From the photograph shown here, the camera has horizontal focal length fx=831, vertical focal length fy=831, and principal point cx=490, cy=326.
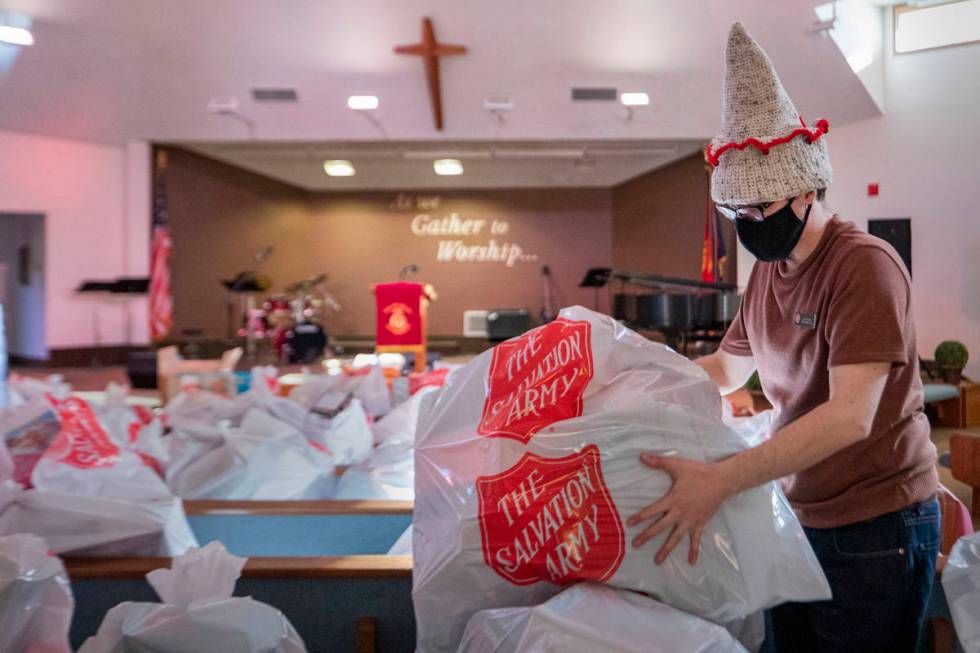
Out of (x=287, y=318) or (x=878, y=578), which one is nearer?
(x=878, y=578)

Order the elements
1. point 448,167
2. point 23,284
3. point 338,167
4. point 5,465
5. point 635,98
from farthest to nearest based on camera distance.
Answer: point 338,167 → point 448,167 → point 23,284 → point 635,98 → point 5,465

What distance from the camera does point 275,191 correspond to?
11547 mm

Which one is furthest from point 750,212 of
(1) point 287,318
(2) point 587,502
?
(1) point 287,318

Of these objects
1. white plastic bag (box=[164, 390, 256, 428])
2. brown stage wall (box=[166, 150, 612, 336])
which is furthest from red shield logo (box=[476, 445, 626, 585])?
brown stage wall (box=[166, 150, 612, 336])

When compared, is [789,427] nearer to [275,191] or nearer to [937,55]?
[937,55]

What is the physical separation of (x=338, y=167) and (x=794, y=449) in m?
10.8

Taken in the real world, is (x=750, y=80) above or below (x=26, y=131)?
below

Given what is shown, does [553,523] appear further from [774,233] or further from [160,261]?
[160,261]

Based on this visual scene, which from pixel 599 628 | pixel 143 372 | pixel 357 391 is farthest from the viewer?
pixel 143 372

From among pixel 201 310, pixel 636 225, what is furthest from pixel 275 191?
pixel 636 225

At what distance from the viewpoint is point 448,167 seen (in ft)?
35.7

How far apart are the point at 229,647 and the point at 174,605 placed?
0.09m

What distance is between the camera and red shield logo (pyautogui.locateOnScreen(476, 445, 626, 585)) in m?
0.81

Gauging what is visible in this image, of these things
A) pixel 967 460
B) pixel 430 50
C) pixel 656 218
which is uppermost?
pixel 430 50
